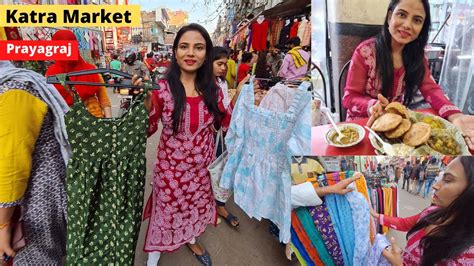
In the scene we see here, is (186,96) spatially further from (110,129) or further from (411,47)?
(411,47)

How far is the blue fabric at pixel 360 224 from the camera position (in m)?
1.27

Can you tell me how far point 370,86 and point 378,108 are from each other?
0.07 metres

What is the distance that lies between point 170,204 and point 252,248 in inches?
29.5

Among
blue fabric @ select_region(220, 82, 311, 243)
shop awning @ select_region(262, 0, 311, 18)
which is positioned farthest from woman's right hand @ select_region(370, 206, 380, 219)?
shop awning @ select_region(262, 0, 311, 18)

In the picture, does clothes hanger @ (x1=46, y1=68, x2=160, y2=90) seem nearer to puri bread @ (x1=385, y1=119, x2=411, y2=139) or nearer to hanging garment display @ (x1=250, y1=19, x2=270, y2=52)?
puri bread @ (x1=385, y1=119, x2=411, y2=139)

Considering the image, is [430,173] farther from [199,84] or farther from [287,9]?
[287,9]

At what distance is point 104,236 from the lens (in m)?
1.14

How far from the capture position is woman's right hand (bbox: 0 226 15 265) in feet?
3.35

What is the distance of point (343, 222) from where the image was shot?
1.33 m

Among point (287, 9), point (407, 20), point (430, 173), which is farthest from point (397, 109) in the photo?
point (287, 9)

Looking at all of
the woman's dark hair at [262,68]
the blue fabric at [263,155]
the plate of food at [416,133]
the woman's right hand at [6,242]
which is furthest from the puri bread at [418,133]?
the woman's dark hair at [262,68]

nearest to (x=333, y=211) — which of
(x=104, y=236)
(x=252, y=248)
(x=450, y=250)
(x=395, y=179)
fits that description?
(x=395, y=179)

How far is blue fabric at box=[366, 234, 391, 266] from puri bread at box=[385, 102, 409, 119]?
0.63 m

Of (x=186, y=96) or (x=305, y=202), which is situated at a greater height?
(x=186, y=96)
